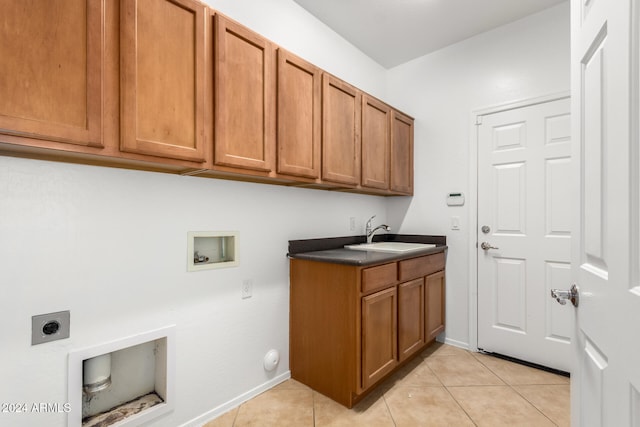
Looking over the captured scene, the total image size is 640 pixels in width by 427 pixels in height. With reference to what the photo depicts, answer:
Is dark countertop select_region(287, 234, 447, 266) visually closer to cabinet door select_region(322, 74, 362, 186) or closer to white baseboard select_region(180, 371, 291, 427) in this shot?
cabinet door select_region(322, 74, 362, 186)

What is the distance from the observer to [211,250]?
1.83 metres

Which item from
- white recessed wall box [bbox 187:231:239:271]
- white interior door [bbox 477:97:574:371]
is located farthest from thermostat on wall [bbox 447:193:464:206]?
white recessed wall box [bbox 187:231:239:271]

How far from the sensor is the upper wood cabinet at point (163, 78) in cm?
118

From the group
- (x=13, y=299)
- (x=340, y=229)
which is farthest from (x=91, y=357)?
(x=340, y=229)

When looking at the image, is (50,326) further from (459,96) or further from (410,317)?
(459,96)

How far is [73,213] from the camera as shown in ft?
4.25

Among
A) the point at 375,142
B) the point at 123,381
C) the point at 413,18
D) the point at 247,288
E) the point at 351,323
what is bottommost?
the point at 123,381

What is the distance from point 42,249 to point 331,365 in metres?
1.59

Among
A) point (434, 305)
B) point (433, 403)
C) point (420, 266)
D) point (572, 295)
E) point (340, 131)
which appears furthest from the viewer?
point (434, 305)

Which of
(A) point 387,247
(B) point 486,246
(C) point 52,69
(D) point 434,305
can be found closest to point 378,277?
(A) point 387,247

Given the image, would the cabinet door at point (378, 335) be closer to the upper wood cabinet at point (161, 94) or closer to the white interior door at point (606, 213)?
the upper wood cabinet at point (161, 94)

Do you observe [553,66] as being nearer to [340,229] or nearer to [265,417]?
[340,229]

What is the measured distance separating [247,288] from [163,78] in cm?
125

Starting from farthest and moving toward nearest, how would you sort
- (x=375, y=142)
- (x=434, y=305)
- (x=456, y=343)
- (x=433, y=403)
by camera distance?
(x=456, y=343) → (x=434, y=305) → (x=375, y=142) → (x=433, y=403)
